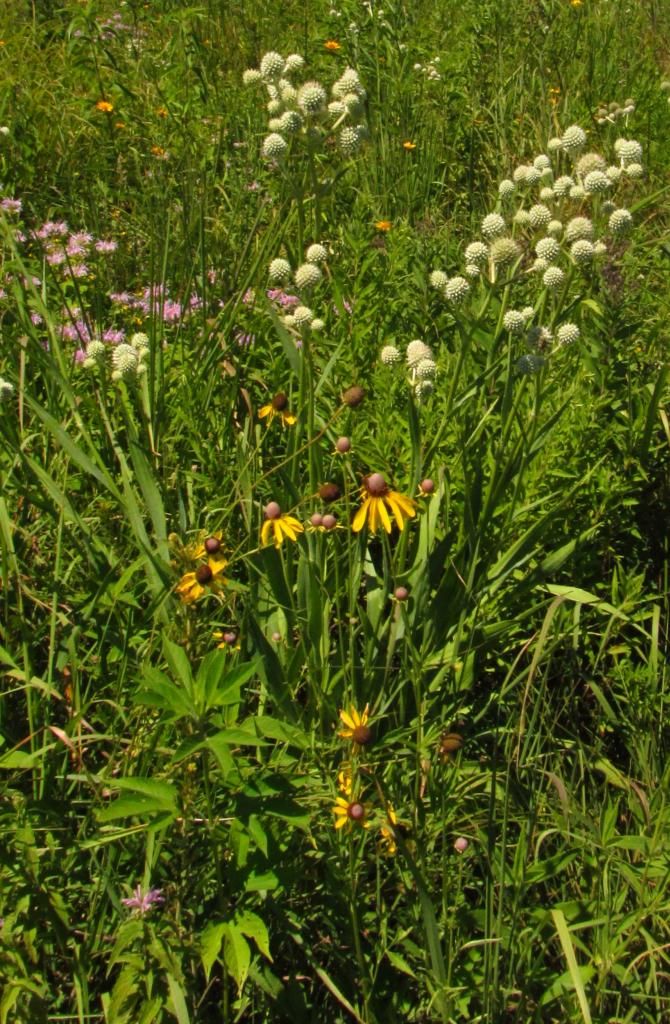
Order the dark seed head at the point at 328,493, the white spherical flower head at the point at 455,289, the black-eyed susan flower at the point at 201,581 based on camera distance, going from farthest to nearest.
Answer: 1. the white spherical flower head at the point at 455,289
2. the dark seed head at the point at 328,493
3. the black-eyed susan flower at the point at 201,581

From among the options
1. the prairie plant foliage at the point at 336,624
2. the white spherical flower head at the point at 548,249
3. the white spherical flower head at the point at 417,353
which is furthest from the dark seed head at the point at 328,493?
the white spherical flower head at the point at 548,249

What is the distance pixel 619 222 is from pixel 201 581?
1.15 metres

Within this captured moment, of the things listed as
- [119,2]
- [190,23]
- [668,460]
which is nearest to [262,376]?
[668,460]

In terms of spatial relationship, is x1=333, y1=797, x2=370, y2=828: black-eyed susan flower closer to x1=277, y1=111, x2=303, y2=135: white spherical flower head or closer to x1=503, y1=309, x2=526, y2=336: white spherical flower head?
x1=503, y1=309, x2=526, y2=336: white spherical flower head

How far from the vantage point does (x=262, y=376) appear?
2.45 metres

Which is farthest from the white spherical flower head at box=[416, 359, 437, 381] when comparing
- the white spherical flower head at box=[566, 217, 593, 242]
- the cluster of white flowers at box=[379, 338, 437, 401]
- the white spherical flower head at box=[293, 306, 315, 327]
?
the white spherical flower head at box=[566, 217, 593, 242]

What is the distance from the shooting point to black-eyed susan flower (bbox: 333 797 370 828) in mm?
1369

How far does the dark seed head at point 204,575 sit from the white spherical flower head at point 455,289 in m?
0.77

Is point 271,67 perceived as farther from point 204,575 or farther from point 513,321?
point 204,575

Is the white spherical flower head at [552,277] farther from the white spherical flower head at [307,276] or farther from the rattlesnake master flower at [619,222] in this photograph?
the white spherical flower head at [307,276]

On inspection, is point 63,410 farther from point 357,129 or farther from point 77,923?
point 77,923

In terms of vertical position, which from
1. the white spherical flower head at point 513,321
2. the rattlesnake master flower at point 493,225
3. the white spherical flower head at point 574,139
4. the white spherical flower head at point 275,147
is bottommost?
the white spherical flower head at point 513,321

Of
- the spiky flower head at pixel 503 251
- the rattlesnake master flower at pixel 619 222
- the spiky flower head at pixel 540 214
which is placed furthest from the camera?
the spiky flower head at pixel 540 214

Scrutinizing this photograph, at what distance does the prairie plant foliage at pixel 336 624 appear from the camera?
4.78ft
